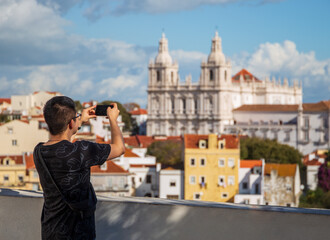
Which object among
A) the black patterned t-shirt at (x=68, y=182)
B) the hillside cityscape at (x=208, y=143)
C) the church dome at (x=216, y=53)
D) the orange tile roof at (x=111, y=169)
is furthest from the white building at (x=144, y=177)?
the church dome at (x=216, y=53)

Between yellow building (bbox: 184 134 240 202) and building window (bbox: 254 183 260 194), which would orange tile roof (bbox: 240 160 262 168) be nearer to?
yellow building (bbox: 184 134 240 202)

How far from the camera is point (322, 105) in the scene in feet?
210

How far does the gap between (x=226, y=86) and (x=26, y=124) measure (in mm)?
40660

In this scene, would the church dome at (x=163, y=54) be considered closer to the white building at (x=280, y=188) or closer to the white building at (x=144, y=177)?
the white building at (x=144, y=177)

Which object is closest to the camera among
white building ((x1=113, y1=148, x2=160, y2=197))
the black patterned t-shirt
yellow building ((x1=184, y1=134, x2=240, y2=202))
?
the black patterned t-shirt

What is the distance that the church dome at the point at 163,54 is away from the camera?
241 ft

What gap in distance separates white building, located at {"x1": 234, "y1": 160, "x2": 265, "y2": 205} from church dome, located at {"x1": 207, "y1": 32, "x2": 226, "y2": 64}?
3919 centimetres

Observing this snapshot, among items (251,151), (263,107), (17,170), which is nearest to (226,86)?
(263,107)

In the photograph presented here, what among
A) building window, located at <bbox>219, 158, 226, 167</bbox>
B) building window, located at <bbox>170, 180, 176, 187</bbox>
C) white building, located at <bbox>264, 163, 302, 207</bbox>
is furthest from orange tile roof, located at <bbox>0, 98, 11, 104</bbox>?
white building, located at <bbox>264, 163, 302, 207</bbox>

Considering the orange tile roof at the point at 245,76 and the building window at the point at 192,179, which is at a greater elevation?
the orange tile roof at the point at 245,76

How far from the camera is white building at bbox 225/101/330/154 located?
62.9 metres

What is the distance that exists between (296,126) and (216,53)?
12953mm

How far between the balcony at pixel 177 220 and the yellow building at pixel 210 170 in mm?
27067

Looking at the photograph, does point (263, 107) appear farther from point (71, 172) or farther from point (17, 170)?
point (71, 172)
